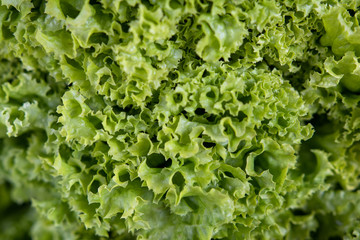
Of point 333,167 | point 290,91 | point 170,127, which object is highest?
point 290,91

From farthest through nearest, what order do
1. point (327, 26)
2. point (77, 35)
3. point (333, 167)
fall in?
point (333, 167) → point (327, 26) → point (77, 35)

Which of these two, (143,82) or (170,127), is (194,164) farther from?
(143,82)

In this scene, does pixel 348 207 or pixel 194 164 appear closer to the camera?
pixel 194 164

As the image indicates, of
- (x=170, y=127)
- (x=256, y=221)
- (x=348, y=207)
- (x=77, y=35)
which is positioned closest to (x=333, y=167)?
(x=348, y=207)

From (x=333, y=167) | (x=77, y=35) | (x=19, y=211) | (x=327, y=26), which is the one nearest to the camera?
(x=77, y=35)

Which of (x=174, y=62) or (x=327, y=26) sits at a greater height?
(x=327, y=26)

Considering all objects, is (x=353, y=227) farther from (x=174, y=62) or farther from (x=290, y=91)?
(x=174, y=62)
